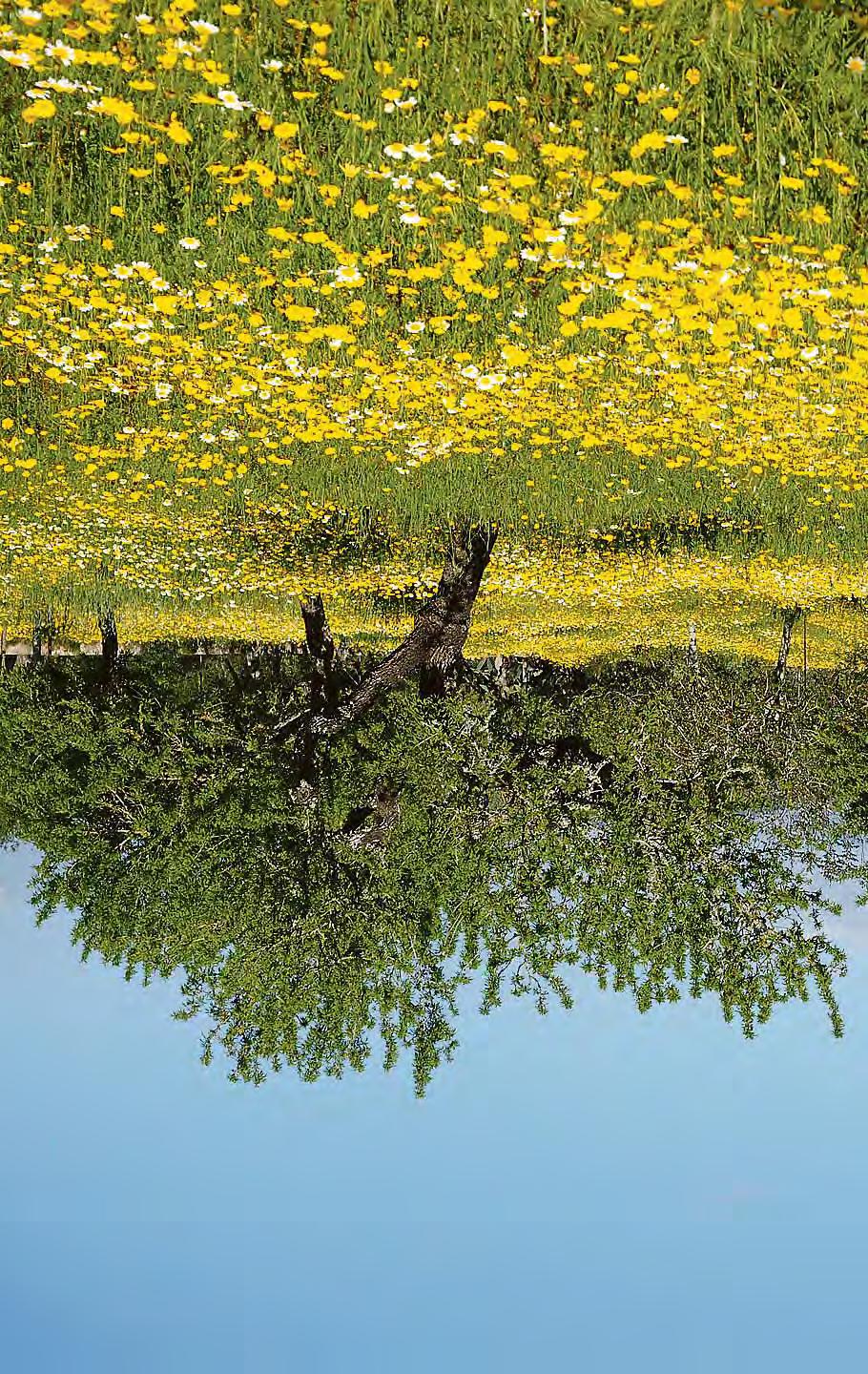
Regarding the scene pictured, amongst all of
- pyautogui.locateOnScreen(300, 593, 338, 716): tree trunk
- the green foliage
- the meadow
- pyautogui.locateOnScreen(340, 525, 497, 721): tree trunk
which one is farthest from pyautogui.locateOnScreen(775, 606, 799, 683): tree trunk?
pyautogui.locateOnScreen(300, 593, 338, 716): tree trunk

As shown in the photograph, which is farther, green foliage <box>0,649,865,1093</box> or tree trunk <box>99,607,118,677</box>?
tree trunk <box>99,607,118,677</box>

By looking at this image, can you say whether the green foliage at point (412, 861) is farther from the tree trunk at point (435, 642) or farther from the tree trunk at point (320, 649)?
the tree trunk at point (320, 649)

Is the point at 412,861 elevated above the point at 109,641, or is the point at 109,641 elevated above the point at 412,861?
the point at 109,641

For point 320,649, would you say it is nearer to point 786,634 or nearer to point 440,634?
point 440,634

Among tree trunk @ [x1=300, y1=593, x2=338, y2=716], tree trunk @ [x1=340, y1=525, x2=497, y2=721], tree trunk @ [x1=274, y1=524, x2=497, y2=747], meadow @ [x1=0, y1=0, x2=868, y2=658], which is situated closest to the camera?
meadow @ [x1=0, y1=0, x2=868, y2=658]

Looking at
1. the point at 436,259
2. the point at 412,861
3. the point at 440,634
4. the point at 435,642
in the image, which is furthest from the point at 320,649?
the point at 436,259

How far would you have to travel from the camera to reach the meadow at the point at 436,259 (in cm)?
793

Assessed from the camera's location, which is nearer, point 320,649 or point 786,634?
point 786,634

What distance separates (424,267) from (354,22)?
8.75 feet

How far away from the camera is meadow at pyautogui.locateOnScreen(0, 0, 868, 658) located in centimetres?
793

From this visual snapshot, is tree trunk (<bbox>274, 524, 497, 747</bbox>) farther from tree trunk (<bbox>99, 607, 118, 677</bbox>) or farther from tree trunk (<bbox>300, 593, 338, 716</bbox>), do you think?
tree trunk (<bbox>99, 607, 118, 677</bbox>)

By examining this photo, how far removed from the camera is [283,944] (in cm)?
1759

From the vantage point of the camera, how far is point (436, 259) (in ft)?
33.4

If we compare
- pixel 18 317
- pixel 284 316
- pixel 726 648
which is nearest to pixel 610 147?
pixel 284 316
